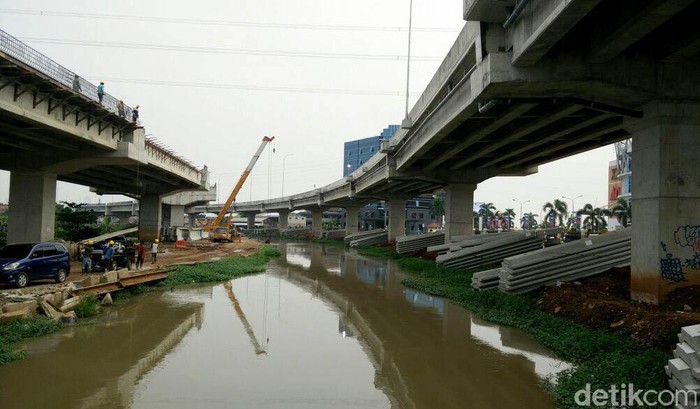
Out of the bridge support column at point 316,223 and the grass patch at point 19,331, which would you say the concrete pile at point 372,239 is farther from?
the grass patch at point 19,331

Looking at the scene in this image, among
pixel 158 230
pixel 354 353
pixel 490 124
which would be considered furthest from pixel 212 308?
pixel 158 230

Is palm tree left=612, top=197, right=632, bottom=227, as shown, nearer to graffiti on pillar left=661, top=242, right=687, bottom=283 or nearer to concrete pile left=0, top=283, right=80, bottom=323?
graffiti on pillar left=661, top=242, right=687, bottom=283

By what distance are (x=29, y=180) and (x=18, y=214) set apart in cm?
206

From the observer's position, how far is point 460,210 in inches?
1549

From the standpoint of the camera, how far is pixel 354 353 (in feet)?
38.5

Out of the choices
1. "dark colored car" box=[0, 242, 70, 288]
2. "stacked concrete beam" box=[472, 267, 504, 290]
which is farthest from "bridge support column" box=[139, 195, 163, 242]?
"stacked concrete beam" box=[472, 267, 504, 290]

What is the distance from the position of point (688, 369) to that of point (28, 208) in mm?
32088

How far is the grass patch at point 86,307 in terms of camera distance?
1481cm

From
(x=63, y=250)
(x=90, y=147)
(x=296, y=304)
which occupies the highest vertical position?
(x=90, y=147)

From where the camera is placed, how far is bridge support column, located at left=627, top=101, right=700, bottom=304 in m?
13.5

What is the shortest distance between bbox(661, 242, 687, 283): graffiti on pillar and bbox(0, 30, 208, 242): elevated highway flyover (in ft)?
74.8

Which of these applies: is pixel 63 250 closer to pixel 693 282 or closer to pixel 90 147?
pixel 90 147

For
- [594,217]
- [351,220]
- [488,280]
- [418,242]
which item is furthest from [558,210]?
[488,280]

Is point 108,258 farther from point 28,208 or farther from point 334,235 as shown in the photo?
point 334,235
